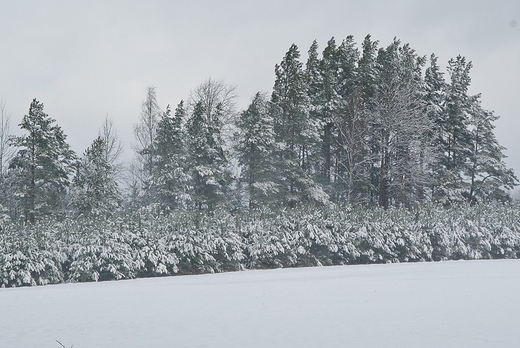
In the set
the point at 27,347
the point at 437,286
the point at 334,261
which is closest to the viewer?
the point at 27,347

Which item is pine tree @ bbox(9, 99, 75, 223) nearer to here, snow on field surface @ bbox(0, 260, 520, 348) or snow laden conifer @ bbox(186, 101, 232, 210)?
snow laden conifer @ bbox(186, 101, 232, 210)

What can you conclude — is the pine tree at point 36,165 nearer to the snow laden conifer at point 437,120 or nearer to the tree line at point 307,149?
the tree line at point 307,149

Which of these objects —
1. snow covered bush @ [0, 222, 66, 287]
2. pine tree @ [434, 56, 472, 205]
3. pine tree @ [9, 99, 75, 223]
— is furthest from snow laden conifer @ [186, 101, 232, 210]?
pine tree @ [434, 56, 472, 205]

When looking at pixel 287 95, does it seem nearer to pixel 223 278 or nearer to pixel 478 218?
pixel 478 218

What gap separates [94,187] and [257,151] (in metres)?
9.09

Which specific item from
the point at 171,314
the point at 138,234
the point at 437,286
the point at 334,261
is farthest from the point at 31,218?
the point at 437,286

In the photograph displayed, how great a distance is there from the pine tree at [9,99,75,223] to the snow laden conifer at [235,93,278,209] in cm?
990

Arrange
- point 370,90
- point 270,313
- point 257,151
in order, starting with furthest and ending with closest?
point 370,90
point 257,151
point 270,313

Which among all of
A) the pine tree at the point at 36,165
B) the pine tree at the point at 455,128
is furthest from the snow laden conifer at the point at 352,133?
the pine tree at the point at 36,165

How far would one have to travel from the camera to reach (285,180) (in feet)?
90.9

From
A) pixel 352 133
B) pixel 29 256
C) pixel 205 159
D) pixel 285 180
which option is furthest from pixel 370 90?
pixel 29 256

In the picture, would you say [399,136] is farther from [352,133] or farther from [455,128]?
[455,128]

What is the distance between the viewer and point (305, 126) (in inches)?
1088

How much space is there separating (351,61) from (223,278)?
22972mm
